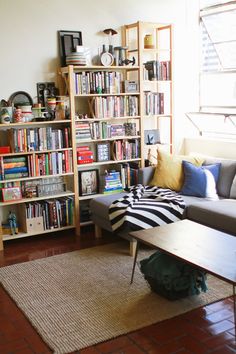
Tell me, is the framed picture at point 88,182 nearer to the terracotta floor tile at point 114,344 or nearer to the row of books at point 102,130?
the row of books at point 102,130

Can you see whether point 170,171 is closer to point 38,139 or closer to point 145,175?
point 145,175

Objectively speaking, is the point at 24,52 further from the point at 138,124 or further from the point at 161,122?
the point at 161,122

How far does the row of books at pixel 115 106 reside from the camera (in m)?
4.80

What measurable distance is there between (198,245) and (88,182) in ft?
6.96

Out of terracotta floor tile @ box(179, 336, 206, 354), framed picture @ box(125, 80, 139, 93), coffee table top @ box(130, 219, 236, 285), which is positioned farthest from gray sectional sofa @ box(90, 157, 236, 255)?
terracotta floor tile @ box(179, 336, 206, 354)

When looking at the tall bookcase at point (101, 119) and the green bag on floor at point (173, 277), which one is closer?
the green bag on floor at point (173, 277)

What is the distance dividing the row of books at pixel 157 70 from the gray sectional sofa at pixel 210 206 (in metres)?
1.05

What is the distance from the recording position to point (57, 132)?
4.61 m

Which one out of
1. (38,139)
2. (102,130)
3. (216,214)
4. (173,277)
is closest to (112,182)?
(102,130)

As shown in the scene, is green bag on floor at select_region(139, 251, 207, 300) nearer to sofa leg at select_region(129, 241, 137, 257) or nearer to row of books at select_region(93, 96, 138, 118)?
sofa leg at select_region(129, 241, 137, 257)

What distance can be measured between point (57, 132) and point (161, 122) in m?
1.49

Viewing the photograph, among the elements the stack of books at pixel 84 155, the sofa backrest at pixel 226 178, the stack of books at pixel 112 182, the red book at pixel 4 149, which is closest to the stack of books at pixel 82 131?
the stack of books at pixel 84 155

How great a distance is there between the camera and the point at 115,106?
4910 millimetres

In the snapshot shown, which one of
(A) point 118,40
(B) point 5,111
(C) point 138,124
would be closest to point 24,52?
(B) point 5,111
